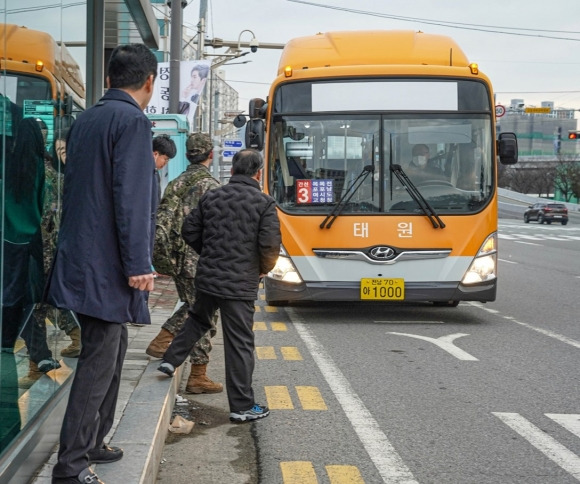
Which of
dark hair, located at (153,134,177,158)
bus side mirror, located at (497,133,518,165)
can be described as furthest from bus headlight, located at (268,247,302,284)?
dark hair, located at (153,134,177,158)

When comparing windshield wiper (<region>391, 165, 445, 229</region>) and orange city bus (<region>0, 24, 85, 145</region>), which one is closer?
orange city bus (<region>0, 24, 85, 145</region>)

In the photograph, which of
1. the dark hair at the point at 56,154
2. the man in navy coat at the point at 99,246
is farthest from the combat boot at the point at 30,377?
the dark hair at the point at 56,154

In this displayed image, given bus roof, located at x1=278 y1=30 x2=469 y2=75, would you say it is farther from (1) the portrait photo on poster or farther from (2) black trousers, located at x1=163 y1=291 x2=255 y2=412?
(1) the portrait photo on poster

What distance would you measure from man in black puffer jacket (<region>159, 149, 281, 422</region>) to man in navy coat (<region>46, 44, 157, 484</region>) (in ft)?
7.12

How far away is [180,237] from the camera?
711 cm

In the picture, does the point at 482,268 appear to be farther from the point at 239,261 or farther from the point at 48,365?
the point at 48,365

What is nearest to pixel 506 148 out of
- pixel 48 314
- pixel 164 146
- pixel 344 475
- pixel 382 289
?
pixel 382 289

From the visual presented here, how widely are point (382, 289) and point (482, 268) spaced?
118 cm

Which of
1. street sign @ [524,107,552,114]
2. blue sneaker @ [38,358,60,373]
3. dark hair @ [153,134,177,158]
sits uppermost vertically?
street sign @ [524,107,552,114]

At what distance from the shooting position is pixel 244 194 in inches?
246

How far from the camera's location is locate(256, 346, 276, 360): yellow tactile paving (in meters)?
8.72

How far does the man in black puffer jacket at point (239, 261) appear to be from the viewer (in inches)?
244

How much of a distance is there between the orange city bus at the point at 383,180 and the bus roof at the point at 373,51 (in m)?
0.37

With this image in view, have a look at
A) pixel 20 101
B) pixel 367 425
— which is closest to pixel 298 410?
pixel 367 425
